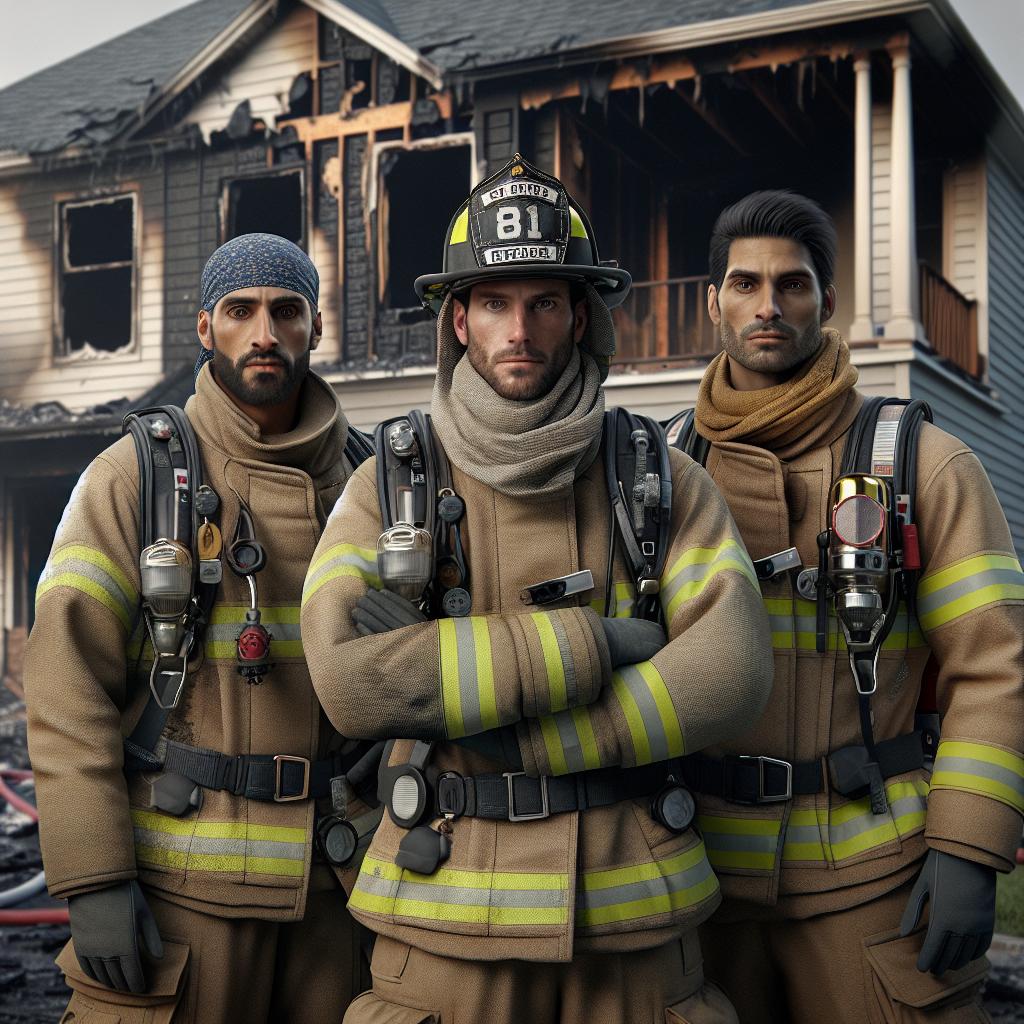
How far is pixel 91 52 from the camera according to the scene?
1585 centimetres

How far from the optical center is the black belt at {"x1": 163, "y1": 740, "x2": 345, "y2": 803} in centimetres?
285

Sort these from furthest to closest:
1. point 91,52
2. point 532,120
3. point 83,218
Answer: point 91,52 → point 83,218 → point 532,120

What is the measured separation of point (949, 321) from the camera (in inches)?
416

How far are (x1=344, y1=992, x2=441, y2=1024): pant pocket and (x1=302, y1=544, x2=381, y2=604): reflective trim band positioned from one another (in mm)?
763

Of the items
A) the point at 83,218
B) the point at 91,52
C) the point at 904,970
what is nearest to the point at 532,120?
the point at 83,218

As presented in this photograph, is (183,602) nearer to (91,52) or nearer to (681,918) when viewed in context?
(681,918)

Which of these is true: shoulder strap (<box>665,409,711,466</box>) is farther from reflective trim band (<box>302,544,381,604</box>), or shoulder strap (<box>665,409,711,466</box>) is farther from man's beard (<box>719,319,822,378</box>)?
reflective trim band (<box>302,544,381,604</box>)

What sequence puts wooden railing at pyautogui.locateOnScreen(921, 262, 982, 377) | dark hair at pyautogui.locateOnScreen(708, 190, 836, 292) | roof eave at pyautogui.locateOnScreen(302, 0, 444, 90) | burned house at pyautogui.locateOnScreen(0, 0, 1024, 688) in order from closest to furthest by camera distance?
dark hair at pyautogui.locateOnScreen(708, 190, 836, 292) < burned house at pyautogui.locateOnScreen(0, 0, 1024, 688) < wooden railing at pyautogui.locateOnScreen(921, 262, 982, 377) < roof eave at pyautogui.locateOnScreen(302, 0, 444, 90)

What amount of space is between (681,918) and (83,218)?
42.4 ft

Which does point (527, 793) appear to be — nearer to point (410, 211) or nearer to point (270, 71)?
point (410, 211)

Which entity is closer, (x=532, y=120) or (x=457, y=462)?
(x=457, y=462)

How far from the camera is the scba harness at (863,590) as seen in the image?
2.66 m

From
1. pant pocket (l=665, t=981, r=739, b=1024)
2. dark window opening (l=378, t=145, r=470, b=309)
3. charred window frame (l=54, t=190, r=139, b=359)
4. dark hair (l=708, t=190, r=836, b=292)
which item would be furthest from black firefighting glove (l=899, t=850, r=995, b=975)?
charred window frame (l=54, t=190, r=139, b=359)

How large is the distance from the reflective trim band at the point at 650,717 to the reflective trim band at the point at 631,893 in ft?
0.78
